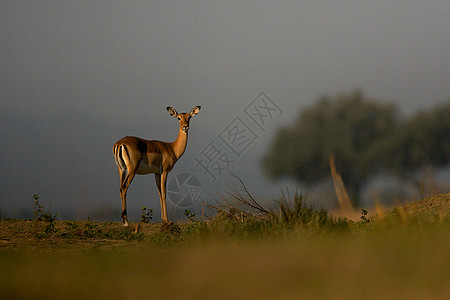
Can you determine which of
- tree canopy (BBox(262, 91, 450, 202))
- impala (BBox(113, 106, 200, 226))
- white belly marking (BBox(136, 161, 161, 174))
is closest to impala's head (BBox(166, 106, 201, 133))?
impala (BBox(113, 106, 200, 226))

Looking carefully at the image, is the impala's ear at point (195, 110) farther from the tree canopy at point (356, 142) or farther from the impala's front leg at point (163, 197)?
the tree canopy at point (356, 142)

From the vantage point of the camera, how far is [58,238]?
37.4 ft

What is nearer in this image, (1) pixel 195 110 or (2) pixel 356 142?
(1) pixel 195 110

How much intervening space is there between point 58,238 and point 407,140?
22779mm

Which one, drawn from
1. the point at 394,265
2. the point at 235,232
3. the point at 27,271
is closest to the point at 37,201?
the point at 235,232

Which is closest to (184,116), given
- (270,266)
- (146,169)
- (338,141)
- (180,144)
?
(180,144)

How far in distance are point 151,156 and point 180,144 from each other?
1301mm

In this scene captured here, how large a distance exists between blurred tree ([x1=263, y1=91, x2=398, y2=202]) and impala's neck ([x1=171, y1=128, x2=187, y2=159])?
46.7 ft

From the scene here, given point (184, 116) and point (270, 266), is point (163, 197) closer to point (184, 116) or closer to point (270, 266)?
point (184, 116)

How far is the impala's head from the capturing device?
15.5 m

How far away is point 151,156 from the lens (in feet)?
50.9

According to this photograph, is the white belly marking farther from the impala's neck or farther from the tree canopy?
the tree canopy

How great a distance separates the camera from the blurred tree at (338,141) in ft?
94.9

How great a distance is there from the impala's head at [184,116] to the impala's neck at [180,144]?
53cm
